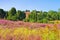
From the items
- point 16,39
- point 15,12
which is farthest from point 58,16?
point 16,39

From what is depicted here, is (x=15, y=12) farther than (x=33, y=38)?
Yes

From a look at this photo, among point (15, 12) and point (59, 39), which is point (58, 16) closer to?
point (15, 12)

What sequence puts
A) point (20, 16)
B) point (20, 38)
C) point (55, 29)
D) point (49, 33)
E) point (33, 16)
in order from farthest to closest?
point (20, 16) < point (33, 16) < point (20, 38) < point (49, 33) < point (55, 29)

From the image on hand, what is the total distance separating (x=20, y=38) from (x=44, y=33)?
73 cm

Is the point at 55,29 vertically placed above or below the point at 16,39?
above

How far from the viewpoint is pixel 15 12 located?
36.2 metres

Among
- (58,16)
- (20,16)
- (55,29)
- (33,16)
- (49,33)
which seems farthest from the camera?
(58,16)

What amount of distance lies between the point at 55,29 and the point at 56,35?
25cm

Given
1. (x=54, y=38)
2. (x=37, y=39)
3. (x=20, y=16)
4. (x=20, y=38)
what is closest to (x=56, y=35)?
(x=54, y=38)

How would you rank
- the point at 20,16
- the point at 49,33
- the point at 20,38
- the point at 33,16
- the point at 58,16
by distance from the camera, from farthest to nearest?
the point at 58,16 < the point at 20,16 < the point at 33,16 < the point at 20,38 < the point at 49,33

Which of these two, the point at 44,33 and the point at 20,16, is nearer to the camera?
the point at 44,33

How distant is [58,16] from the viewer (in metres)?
45.2

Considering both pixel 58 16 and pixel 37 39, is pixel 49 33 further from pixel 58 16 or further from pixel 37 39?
pixel 58 16

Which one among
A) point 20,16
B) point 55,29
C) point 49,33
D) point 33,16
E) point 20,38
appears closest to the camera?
point 55,29
